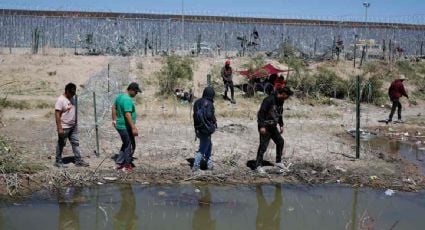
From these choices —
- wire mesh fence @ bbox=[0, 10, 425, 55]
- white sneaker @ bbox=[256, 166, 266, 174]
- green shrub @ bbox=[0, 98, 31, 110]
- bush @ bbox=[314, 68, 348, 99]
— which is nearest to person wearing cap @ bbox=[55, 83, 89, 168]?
white sneaker @ bbox=[256, 166, 266, 174]

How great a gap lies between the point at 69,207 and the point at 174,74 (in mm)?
11804

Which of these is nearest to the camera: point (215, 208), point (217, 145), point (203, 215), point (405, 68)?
point (203, 215)

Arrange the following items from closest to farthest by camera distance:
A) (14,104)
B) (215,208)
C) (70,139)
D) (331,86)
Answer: (215,208) → (70,139) → (14,104) → (331,86)

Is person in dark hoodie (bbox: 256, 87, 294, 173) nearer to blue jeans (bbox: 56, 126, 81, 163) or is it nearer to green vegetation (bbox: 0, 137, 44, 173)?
blue jeans (bbox: 56, 126, 81, 163)

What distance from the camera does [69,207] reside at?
7.46m

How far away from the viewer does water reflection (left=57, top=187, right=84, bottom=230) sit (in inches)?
272

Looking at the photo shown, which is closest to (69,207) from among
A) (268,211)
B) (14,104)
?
(268,211)

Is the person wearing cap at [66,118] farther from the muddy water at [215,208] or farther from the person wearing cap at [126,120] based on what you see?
the muddy water at [215,208]

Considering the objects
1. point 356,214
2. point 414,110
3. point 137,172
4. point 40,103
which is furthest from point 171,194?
point 414,110

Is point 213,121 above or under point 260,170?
above

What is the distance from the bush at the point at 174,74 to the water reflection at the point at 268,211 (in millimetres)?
9797

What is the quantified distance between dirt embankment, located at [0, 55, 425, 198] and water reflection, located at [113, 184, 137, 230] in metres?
0.40

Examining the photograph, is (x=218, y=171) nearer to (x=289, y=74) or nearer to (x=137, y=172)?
(x=137, y=172)

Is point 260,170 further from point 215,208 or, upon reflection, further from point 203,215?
point 203,215
